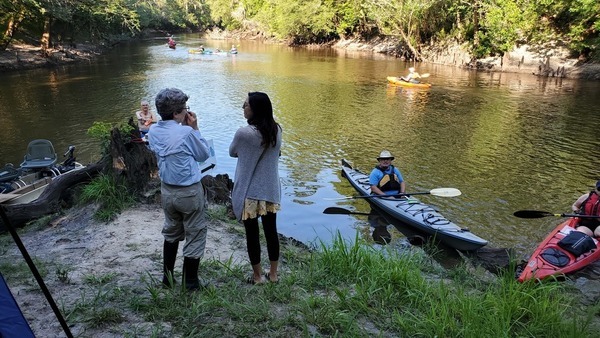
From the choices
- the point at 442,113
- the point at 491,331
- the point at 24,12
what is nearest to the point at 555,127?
the point at 442,113

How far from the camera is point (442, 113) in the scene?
1609 centimetres

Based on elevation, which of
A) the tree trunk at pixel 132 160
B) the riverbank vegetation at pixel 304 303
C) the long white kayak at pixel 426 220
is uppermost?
the tree trunk at pixel 132 160

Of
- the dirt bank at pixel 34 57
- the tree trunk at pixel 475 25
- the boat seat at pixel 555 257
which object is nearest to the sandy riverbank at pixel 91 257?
the boat seat at pixel 555 257

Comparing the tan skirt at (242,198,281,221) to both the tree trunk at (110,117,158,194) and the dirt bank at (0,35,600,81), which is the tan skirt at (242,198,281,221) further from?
the dirt bank at (0,35,600,81)

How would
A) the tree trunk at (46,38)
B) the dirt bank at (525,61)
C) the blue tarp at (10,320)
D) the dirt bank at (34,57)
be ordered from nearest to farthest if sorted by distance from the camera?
the blue tarp at (10,320), the dirt bank at (525,61), the dirt bank at (34,57), the tree trunk at (46,38)

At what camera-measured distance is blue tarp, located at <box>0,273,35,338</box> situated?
204 cm

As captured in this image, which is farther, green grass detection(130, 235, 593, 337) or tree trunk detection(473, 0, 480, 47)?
tree trunk detection(473, 0, 480, 47)

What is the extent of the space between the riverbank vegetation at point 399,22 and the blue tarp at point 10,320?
23.6 meters

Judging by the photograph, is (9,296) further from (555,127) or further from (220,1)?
(220,1)

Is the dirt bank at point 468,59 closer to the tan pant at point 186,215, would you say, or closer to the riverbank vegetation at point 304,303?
the riverbank vegetation at point 304,303

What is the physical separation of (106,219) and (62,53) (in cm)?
3009

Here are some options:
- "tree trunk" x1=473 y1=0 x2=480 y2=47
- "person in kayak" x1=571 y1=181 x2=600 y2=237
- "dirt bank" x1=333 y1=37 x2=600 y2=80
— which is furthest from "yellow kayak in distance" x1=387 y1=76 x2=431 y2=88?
"person in kayak" x1=571 y1=181 x2=600 y2=237

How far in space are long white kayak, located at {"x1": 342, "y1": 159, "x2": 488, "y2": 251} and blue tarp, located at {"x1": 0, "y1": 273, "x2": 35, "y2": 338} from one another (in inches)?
196

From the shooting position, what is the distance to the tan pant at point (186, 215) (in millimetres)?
3043
